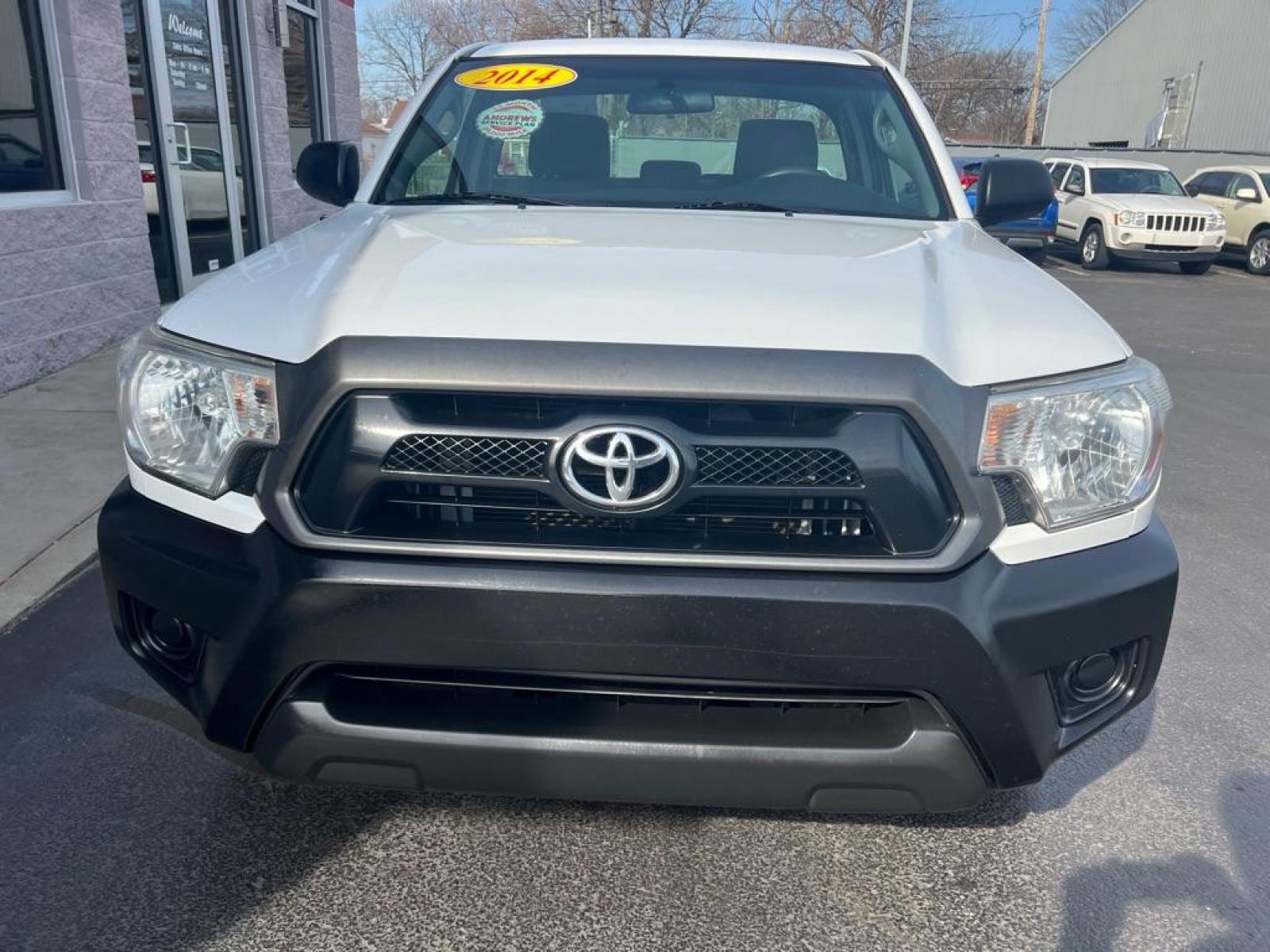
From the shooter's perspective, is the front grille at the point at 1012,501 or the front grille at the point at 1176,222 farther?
the front grille at the point at 1176,222

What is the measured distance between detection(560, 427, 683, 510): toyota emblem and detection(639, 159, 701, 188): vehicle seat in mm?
1613

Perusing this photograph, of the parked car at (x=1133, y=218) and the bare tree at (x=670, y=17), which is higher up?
the bare tree at (x=670, y=17)

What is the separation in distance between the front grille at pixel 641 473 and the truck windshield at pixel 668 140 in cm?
140

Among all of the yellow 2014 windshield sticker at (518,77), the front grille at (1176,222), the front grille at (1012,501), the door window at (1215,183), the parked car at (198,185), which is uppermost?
the yellow 2014 windshield sticker at (518,77)

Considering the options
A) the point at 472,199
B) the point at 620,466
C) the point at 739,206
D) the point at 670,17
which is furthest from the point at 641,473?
the point at 670,17

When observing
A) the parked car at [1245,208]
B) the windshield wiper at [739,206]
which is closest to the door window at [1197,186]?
the parked car at [1245,208]

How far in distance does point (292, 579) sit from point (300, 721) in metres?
0.27

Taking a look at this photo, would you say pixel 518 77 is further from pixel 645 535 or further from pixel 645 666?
pixel 645 666

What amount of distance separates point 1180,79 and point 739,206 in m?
33.6

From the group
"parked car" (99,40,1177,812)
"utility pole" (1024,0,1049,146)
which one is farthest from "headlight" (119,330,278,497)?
"utility pole" (1024,0,1049,146)

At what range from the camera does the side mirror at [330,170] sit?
11.4ft

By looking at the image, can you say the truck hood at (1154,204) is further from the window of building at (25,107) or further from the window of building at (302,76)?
the window of building at (25,107)

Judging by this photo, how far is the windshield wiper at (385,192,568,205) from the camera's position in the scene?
311 cm

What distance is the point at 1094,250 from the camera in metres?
17.0
